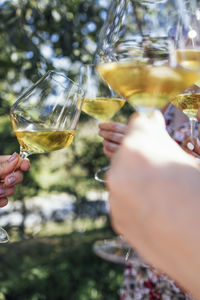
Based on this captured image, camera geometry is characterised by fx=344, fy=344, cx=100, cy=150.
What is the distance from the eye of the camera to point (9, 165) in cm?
109

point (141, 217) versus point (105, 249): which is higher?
point (141, 217)

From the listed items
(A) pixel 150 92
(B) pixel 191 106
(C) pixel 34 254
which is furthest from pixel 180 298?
(C) pixel 34 254

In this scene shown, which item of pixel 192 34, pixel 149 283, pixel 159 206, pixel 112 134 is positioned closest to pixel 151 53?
pixel 192 34

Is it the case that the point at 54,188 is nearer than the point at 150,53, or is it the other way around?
the point at 150,53

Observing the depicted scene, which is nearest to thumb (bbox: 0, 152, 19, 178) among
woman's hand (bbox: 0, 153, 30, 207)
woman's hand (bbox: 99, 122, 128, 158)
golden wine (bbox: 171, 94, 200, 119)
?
woman's hand (bbox: 0, 153, 30, 207)

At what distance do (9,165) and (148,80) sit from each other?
0.65 meters

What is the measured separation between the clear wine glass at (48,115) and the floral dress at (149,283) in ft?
2.38

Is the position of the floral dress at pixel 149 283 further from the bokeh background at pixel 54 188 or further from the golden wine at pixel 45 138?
the bokeh background at pixel 54 188

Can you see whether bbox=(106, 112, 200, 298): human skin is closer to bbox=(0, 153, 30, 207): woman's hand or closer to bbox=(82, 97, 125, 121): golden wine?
bbox=(0, 153, 30, 207): woman's hand

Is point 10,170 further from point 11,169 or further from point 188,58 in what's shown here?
point 188,58

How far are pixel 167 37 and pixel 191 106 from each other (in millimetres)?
512

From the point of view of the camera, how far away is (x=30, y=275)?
3195mm

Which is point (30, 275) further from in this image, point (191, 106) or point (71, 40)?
point (191, 106)

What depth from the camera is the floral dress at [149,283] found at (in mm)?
1518
